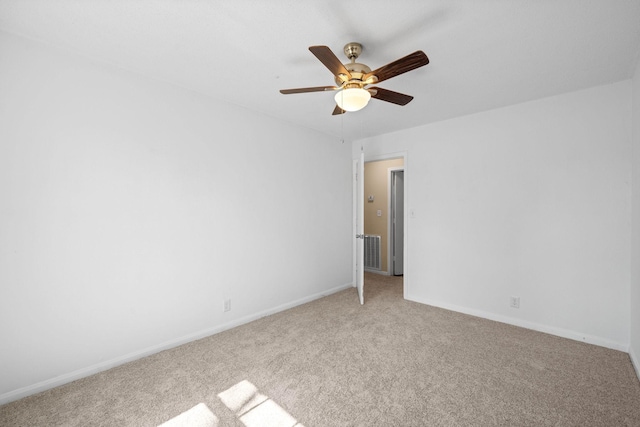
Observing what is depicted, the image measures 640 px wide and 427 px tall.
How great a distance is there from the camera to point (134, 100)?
2443 millimetres

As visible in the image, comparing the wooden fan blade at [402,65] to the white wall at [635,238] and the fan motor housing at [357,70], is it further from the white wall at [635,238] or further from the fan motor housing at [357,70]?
the white wall at [635,238]

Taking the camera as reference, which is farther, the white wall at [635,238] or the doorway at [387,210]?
the doorway at [387,210]

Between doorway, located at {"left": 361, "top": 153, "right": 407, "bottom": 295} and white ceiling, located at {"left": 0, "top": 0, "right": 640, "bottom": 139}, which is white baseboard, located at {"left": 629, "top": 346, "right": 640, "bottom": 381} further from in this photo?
doorway, located at {"left": 361, "top": 153, "right": 407, "bottom": 295}

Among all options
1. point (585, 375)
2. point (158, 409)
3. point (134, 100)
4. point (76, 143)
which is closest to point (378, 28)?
point (134, 100)

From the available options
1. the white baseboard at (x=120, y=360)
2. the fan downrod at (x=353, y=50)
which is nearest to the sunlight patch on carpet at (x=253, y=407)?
the white baseboard at (x=120, y=360)

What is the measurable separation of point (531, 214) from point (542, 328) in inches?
47.4

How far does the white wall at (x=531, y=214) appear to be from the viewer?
265cm

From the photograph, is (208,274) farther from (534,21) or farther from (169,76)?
(534,21)

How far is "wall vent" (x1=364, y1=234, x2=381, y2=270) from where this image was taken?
224 inches

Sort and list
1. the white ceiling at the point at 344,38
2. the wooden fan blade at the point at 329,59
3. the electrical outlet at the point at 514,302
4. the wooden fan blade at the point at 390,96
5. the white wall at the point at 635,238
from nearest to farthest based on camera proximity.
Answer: the wooden fan blade at the point at 329,59 < the white ceiling at the point at 344,38 < the wooden fan blade at the point at 390,96 < the white wall at the point at 635,238 < the electrical outlet at the point at 514,302

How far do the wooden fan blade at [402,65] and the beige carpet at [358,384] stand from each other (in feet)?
7.11

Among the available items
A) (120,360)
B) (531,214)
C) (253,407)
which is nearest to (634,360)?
(531,214)

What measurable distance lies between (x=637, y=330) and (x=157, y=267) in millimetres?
4026

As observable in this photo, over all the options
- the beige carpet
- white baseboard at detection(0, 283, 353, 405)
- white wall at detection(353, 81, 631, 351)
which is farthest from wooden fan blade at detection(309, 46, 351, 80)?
white baseboard at detection(0, 283, 353, 405)
